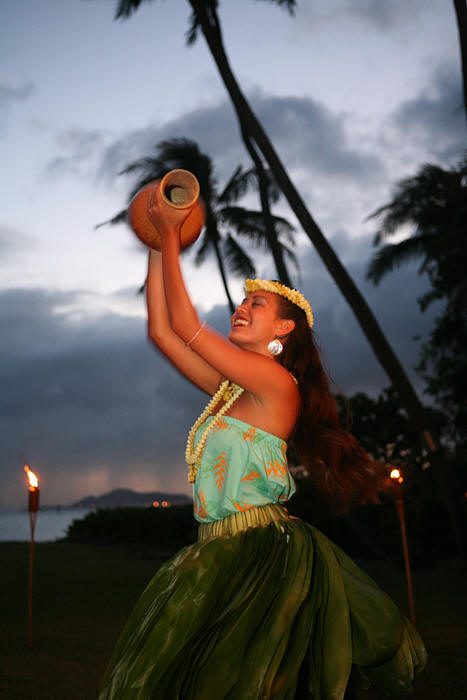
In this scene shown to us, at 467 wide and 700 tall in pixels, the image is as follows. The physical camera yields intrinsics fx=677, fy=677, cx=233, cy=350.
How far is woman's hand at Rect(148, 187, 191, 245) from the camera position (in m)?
2.35

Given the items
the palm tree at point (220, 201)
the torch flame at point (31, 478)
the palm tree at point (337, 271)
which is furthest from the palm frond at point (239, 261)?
the torch flame at point (31, 478)

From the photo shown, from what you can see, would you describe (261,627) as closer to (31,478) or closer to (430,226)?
(31,478)

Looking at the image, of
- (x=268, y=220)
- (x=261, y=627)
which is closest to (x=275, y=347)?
(x=261, y=627)

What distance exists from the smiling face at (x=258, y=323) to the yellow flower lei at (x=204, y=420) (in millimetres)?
189

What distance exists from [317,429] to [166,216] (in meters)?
1.13

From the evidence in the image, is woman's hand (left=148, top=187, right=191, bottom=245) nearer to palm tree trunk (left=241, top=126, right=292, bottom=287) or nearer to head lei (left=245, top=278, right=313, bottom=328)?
head lei (left=245, top=278, right=313, bottom=328)

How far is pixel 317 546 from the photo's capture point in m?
2.36

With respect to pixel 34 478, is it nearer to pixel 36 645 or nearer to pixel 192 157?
pixel 36 645

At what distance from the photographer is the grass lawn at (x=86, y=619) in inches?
212

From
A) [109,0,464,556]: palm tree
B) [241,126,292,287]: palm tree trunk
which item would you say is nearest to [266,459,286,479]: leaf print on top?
[109,0,464,556]: palm tree

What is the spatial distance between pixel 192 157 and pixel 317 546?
19336 millimetres

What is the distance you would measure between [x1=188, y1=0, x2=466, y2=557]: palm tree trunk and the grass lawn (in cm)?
179

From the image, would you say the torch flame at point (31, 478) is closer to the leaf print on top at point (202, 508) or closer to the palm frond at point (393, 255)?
the leaf print on top at point (202, 508)

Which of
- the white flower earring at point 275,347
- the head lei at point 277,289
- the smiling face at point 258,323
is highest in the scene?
the head lei at point 277,289
